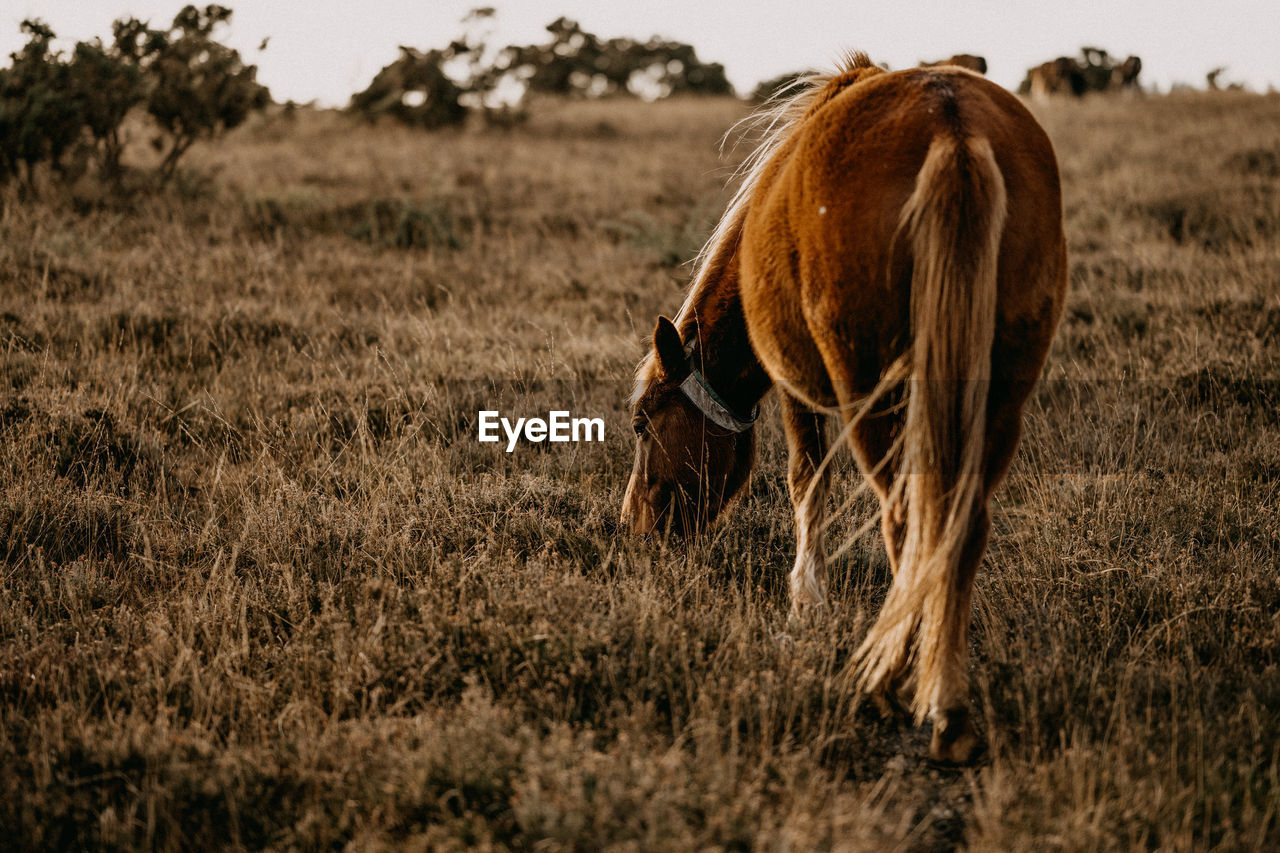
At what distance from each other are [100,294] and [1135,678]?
23.4 feet

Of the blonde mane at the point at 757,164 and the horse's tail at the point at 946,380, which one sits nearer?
the horse's tail at the point at 946,380

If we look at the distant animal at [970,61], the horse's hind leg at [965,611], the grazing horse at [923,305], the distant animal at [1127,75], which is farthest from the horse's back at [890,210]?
the distant animal at [1127,75]

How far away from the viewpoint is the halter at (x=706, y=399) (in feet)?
11.3

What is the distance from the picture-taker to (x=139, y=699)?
2.57 meters

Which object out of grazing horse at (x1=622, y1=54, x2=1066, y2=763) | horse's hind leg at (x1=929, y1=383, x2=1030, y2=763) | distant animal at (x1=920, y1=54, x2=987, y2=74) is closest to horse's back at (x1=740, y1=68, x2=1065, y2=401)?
grazing horse at (x1=622, y1=54, x2=1066, y2=763)

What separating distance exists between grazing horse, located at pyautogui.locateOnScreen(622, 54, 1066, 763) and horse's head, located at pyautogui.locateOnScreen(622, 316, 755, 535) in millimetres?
682

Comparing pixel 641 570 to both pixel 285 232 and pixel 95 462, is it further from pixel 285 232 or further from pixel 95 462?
pixel 285 232

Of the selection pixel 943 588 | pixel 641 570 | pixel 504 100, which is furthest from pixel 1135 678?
pixel 504 100

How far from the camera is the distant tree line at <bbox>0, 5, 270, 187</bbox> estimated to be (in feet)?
28.0

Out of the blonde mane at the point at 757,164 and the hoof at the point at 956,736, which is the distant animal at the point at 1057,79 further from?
the hoof at the point at 956,736

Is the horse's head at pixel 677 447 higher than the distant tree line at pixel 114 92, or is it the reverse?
the distant tree line at pixel 114 92

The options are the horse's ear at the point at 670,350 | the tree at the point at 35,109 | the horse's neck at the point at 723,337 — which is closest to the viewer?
the horse's ear at the point at 670,350

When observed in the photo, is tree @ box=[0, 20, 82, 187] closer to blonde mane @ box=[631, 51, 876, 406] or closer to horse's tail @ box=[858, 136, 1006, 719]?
blonde mane @ box=[631, 51, 876, 406]

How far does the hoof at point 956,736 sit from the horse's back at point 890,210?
97cm
